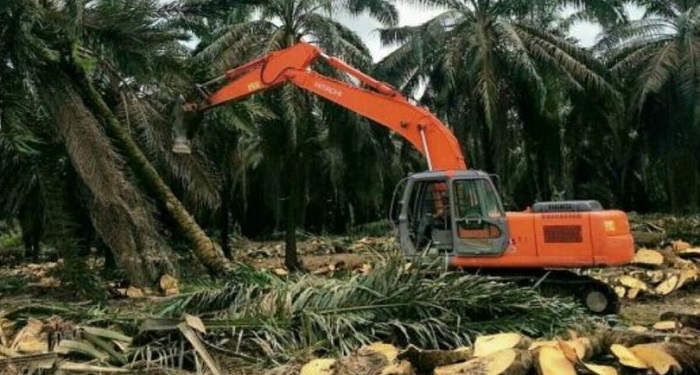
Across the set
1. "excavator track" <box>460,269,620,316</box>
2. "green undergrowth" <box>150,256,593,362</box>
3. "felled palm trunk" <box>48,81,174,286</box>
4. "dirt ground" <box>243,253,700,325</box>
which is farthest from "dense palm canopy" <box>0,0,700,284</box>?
"excavator track" <box>460,269,620,316</box>

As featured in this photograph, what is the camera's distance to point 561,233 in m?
10.1

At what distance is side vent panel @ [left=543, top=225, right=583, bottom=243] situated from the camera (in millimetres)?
10055

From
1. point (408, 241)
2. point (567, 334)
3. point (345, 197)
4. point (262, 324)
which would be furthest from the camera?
point (345, 197)

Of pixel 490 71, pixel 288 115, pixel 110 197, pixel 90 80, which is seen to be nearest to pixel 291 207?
pixel 288 115

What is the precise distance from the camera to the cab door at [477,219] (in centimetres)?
1024

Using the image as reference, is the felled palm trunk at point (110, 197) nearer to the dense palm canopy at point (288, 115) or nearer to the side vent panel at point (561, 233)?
the dense palm canopy at point (288, 115)

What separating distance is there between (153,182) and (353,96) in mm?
3653

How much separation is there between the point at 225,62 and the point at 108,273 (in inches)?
227

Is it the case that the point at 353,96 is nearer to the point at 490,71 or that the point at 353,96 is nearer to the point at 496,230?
the point at 496,230

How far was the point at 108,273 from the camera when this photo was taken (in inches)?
592

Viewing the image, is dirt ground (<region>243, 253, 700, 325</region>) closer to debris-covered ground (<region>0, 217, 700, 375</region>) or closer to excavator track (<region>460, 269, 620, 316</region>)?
excavator track (<region>460, 269, 620, 316</region>)

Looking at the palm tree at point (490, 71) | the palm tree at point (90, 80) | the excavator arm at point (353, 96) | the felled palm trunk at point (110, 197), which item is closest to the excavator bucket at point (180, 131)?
the excavator arm at point (353, 96)

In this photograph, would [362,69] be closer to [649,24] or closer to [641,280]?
[641,280]

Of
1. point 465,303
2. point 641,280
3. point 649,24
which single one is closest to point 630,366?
point 465,303
